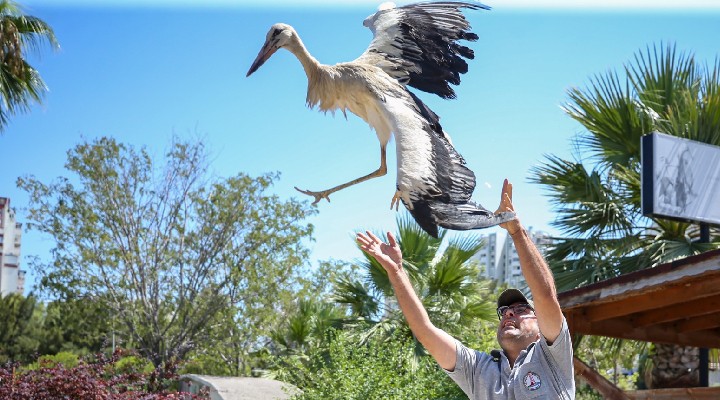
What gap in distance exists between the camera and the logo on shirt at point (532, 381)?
7.08 feet

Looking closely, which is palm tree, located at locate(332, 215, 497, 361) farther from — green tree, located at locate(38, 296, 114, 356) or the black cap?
the black cap

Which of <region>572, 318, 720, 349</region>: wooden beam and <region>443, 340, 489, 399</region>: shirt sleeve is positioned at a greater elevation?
<region>572, 318, 720, 349</region>: wooden beam

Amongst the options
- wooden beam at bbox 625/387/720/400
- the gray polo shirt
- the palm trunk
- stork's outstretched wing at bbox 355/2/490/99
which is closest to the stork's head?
stork's outstretched wing at bbox 355/2/490/99

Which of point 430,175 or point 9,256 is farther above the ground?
point 9,256

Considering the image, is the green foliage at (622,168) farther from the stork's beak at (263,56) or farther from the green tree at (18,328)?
the green tree at (18,328)

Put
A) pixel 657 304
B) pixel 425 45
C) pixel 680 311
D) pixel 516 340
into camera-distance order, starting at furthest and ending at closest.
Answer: pixel 680 311 < pixel 657 304 < pixel 425 45 < pixel 516 340

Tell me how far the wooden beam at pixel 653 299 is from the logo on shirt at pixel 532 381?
300 centimetres

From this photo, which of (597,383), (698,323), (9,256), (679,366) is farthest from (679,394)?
(9,256)

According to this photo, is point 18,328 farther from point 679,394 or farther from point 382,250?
point 382,250

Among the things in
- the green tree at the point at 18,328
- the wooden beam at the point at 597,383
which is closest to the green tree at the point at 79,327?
the green tree at the point at 18,328

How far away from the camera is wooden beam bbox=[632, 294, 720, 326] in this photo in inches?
227

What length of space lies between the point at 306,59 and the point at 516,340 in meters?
1.15

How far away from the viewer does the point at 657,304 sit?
5.18 m

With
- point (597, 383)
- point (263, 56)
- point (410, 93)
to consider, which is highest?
point (263, 56)
